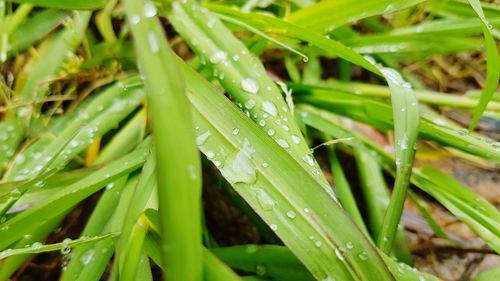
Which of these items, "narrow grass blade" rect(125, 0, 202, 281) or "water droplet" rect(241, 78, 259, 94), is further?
"water droplet" rect(241, 78, 259, 94)

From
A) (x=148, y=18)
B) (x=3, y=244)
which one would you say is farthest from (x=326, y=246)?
(x=3, y=244)

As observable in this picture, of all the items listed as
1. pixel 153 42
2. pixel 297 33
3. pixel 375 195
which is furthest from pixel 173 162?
pixel 375 195

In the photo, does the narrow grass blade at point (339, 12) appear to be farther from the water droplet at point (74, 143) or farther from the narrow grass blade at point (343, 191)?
the water droplet at point (74, 143)

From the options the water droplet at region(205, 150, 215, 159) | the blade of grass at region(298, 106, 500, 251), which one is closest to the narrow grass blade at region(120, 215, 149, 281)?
the water droplet at region(205, 150, 215, 159)

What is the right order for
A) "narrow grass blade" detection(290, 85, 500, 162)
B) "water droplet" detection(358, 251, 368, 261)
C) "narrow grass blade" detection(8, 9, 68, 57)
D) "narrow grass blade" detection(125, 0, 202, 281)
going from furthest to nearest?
"narrow grass blade" detection(8, 9, 68, 57), "narrow grass blade" detection(290, 85, 500, 162), "water droplet" detection(358, 251, 368, 261), "narrow grass blade" detection(125, 0, 202, 281)

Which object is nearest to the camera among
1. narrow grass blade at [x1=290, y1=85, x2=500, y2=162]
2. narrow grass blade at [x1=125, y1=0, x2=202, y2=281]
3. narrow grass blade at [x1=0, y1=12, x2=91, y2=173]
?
narrow grass blade at [x1=125, y1=0, x2=202, y2=281]

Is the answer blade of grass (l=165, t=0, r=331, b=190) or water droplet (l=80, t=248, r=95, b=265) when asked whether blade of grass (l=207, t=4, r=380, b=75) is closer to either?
blade of grass (l=165, t=0, r=331, b=190)

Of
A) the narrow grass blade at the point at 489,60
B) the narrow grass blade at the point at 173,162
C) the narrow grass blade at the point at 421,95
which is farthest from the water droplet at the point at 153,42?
the narrow grass blade at the point at 421,95

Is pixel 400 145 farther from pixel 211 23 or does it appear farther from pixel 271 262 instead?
pixel 211 23
